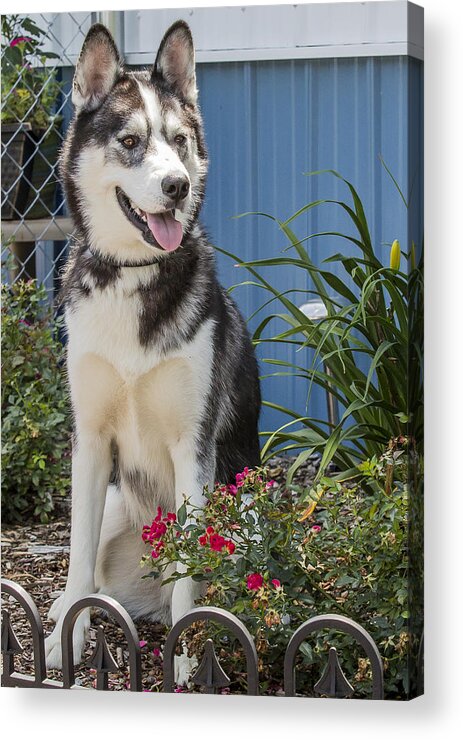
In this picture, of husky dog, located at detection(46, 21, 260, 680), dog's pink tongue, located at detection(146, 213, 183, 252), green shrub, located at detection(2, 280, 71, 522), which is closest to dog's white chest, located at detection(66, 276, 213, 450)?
husky dog, located at detection(46, 21, 260, 680)

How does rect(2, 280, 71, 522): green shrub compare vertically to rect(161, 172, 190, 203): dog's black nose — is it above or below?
below

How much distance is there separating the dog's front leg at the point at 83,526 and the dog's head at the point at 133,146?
0.50m

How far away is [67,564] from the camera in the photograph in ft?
10.7

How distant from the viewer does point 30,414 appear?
11.2 feet

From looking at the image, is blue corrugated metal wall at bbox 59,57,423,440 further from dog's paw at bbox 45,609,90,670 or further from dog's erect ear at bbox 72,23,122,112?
dog's paw at bbox 45,609,90,670

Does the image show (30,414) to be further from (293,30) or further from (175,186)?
(293,30)

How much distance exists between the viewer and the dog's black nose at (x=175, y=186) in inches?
111

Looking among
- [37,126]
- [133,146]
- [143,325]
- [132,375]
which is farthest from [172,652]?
[37,126]

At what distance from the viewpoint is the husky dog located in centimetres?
290

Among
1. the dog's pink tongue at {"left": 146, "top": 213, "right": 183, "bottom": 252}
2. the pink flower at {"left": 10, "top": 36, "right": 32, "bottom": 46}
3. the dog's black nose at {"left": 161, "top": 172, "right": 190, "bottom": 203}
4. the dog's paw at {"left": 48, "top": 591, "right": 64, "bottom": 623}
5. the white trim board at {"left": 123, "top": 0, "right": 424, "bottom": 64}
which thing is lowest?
the dog's paw at {"left": 48, "top": 591, "right": 64, "bottom": 623}

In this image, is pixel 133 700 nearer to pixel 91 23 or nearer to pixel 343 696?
pixel 343 696

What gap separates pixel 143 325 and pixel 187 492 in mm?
418

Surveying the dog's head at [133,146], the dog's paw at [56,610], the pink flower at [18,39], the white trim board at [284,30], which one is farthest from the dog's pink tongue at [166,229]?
the dog's paw at [56,610]

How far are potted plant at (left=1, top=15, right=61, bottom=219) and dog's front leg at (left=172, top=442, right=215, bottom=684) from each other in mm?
735
